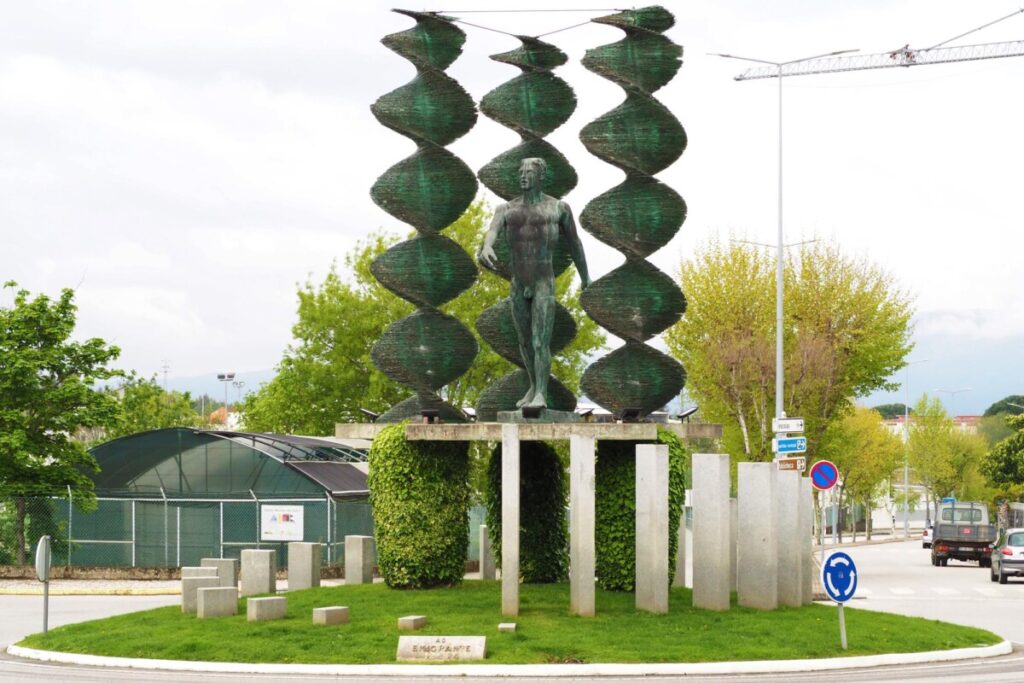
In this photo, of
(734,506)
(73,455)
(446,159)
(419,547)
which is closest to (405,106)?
(446,159)

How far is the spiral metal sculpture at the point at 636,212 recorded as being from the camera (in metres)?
22.8

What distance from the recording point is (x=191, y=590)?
21.2 meters

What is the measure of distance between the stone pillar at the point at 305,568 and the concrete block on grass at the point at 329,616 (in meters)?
4.58

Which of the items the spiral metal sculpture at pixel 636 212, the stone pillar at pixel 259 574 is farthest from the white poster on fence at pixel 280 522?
the spiral metal sculpture at pixel 636 212

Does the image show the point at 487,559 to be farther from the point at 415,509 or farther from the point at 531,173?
the point at 531,173

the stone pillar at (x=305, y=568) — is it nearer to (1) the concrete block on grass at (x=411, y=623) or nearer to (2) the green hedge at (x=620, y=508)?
(2) the green hedge at (x=620, y=508)

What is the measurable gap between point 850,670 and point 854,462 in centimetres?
6213

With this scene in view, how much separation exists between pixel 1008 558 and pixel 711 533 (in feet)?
66.6

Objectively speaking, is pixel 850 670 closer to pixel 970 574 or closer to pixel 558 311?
pixel 558 311

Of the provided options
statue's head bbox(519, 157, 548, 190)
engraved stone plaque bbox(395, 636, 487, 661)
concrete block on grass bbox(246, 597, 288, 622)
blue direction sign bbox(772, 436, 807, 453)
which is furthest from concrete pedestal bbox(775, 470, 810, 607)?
blue direction sign bbox(772, 436, 807, 453)

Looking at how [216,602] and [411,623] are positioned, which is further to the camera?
[216,602]

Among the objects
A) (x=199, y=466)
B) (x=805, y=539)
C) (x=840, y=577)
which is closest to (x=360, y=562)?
(x=805, y=539)

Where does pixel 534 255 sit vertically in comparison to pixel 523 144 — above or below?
below

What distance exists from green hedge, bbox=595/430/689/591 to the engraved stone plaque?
15.2ft
